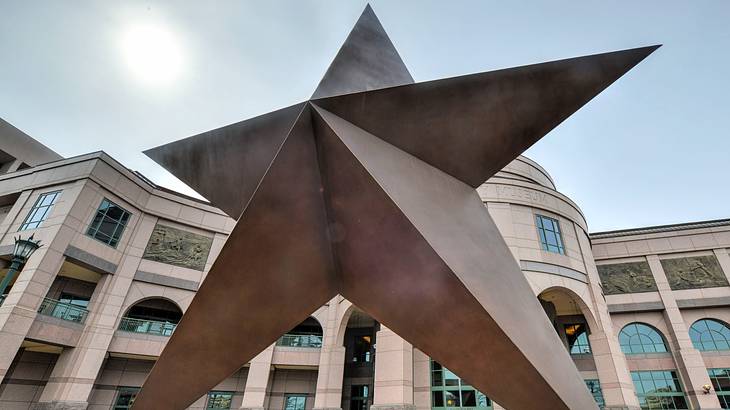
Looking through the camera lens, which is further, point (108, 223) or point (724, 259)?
point (724, 259)

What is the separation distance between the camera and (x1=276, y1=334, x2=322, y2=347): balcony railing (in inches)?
827

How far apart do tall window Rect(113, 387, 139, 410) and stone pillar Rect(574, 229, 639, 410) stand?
75.7 ft

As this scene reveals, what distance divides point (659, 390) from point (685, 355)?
2.44 meters

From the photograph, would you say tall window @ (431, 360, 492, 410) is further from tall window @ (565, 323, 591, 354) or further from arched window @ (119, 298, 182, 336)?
arched window @ (119, 298, 182, 336)

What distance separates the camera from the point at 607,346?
55.8 ft

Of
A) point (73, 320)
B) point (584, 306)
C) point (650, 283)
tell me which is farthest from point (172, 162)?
point (650, 283)

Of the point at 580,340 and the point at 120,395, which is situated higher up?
the point at 580,340

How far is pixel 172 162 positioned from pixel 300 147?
2640 mm

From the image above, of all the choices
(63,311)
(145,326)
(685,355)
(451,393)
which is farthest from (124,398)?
(685,355)

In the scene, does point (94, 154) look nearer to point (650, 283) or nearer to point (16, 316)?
point (16, 316)

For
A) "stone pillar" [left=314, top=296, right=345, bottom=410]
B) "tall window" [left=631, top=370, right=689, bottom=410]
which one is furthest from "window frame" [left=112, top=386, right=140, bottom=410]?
"tall window" [left=631, top=370, right=689, bottom=410]

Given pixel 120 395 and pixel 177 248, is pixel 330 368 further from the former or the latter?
pixel 177 248

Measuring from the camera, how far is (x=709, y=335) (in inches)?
837

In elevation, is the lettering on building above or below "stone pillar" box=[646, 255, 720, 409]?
above
